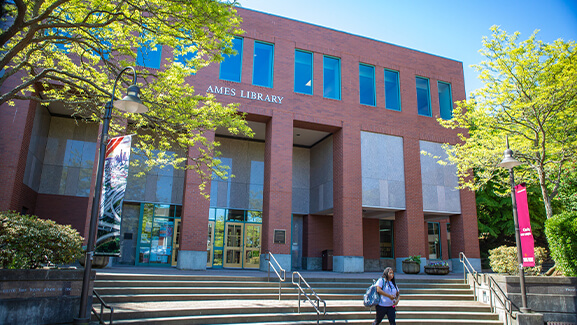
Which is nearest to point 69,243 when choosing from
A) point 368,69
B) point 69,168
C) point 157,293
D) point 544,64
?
point 157,293

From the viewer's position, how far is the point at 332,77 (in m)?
23.1

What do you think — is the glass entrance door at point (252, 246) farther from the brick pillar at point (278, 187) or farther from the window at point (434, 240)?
the window at point (434, 240)

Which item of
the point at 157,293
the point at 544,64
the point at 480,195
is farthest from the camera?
the point at 480,195

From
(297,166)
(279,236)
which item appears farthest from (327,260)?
(279,236)

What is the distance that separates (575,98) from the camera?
45.9ft

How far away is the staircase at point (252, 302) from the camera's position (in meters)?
10.3

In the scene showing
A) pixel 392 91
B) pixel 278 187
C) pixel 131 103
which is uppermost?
pixel 392 91

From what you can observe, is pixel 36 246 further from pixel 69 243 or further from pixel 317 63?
pixel 317 63

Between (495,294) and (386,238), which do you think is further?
(386,238)

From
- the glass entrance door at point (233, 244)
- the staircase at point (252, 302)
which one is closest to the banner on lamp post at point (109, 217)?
the staircase at point (252, 302)

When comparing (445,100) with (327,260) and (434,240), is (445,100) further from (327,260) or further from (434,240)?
(327,260)

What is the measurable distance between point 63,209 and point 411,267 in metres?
18.7

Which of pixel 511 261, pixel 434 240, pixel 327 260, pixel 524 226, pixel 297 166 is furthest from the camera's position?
pixel 434 240

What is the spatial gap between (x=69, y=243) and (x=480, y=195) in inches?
1055
